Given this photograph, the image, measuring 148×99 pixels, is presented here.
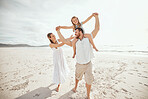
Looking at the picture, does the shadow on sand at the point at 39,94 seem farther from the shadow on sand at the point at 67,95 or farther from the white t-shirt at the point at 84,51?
the white t-shirt at the point at 84,51

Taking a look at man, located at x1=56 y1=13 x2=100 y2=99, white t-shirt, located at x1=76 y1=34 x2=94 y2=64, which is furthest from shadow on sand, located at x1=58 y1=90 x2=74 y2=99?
white t-shirt, located at x1=76 y1=34 x2=94 y2=64

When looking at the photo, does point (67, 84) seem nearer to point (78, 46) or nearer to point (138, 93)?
point (78, 46)

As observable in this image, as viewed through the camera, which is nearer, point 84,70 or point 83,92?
point 84,70

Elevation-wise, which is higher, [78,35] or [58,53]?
[78,35]

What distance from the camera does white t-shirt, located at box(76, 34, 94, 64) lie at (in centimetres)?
204

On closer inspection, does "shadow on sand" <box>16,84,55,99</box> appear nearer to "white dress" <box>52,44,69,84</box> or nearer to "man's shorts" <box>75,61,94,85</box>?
"white dress" <box>52,44,69,84</box>

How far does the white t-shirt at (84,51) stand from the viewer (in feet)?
6.68

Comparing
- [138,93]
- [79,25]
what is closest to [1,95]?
[79,25]

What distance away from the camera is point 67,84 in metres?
3.58

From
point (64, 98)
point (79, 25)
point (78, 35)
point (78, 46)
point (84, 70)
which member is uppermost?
point (79, 25)

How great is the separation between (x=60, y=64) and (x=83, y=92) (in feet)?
4.67

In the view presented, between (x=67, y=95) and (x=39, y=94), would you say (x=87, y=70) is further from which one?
(x=39, y=94)

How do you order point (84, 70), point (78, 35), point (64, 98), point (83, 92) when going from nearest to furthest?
point (78, 35) < point (84, 70) < point (64, 98) < point (83, 92)

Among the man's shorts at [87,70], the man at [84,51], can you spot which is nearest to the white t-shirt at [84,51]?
the man at [84,51]
